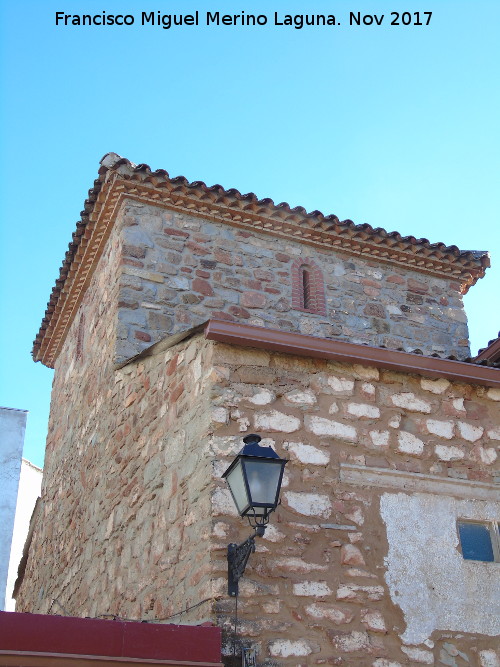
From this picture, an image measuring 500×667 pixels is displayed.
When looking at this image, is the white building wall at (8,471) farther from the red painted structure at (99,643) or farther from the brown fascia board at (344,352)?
the red painted structure at (99,643)

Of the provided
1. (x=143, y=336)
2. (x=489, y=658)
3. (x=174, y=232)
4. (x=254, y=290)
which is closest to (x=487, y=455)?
(x=489, y=658)

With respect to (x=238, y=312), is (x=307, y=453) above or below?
below

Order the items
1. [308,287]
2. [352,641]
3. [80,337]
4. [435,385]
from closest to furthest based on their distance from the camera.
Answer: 1. [352,641]
2. [435,385]
3. [308,287]
4. [80,337]

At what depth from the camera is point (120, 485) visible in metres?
6.90

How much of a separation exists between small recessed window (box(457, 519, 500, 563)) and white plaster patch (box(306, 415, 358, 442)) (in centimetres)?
90

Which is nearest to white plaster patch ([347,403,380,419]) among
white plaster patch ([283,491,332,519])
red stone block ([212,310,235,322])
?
white plaster patch ([283,491,332,519])

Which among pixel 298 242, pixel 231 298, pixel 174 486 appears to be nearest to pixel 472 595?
pixel 174 486

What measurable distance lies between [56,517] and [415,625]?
5608mm

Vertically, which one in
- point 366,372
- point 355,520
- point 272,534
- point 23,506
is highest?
point 23,506

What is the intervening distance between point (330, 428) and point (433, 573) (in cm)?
111

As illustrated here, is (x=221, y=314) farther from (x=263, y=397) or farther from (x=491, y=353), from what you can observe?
(x=263, y=397)

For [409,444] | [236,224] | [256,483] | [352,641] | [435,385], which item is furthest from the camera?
[236,224]

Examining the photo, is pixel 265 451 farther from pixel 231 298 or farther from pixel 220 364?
pixel 231 298

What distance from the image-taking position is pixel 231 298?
9.22 m
